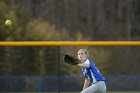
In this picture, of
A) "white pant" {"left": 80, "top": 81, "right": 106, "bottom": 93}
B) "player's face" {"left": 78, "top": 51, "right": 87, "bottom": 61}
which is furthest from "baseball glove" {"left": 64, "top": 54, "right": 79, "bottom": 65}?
"white pant" {"left": 80, "top": 81, "right": 106, "bottom": 93}

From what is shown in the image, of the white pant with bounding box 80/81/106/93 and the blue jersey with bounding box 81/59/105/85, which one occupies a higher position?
the blue jersey with bounding box 81/59/105/85

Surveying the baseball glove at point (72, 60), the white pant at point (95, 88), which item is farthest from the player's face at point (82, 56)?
the white pant at point (95, 88)

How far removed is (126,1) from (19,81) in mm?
16879

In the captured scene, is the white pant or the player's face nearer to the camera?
the player's face

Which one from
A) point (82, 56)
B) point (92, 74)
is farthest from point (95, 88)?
point (82, 56)

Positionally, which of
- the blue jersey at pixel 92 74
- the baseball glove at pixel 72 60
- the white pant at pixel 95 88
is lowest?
the white pant at pixel 95 88

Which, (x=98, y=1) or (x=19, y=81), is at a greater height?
(x=98, y=1)

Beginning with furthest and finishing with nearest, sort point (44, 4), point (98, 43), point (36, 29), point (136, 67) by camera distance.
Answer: point (44, 4) → point (36, 29) → point (136, 67) → point (98, 43)

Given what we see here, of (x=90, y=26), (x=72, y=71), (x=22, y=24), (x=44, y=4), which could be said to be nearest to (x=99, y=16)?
(x=90, y=26)

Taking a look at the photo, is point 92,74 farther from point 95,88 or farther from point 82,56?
point 82,56

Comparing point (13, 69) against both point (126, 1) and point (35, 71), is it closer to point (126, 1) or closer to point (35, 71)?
point (35, 71)

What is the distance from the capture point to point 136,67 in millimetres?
14445

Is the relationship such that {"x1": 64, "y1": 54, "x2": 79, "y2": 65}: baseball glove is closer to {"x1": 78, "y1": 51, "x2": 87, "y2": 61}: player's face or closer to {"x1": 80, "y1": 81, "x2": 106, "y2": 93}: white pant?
{"x1": 78, "y1": 51, "x2": 87, "y2": 61}: player's face

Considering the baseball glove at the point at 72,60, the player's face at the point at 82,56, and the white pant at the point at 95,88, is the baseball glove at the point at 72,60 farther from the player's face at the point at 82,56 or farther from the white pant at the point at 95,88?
the white pant at the point at 95,88
